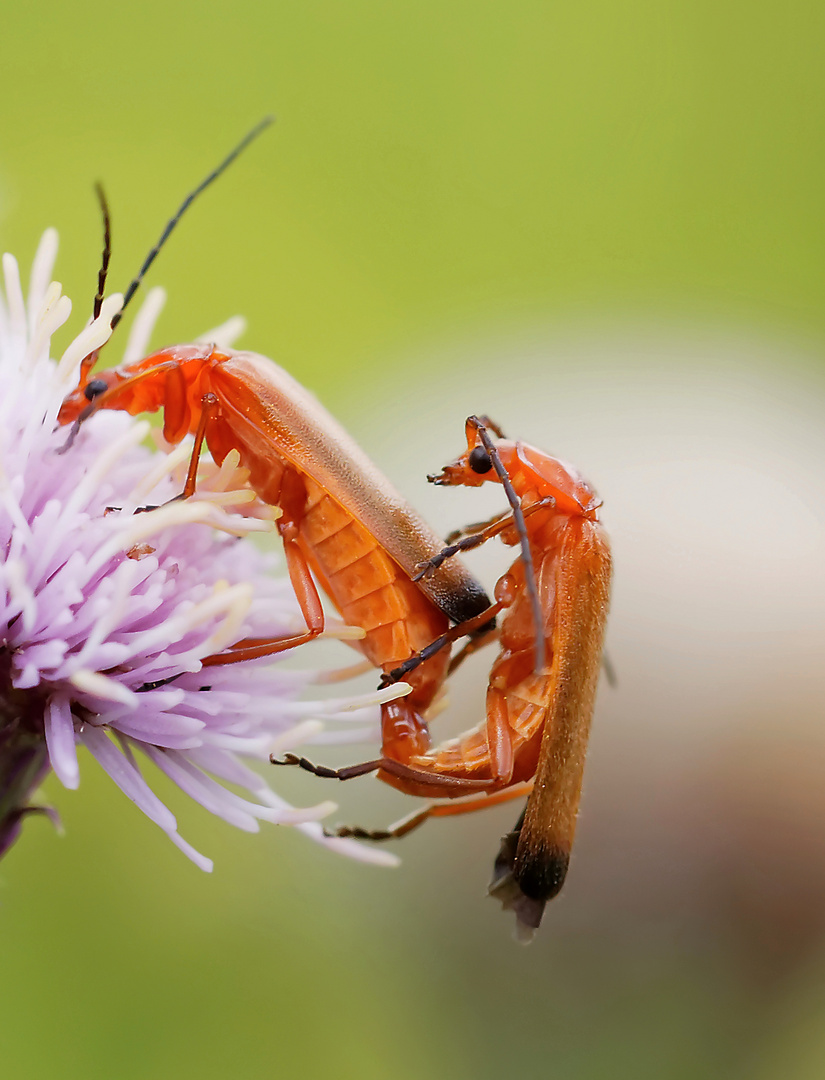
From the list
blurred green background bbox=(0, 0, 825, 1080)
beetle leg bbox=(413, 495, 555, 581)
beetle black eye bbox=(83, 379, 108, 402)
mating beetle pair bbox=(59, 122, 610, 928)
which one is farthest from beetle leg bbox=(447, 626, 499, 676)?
blurred green background bbox=(0, 0, 825, 1080)

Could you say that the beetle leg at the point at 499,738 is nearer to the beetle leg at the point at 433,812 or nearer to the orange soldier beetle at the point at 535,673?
the orange soldier beetle at the point at 535,673

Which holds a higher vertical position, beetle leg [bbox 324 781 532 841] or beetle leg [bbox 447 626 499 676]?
beetle leg [bbox 447 626 499 676]

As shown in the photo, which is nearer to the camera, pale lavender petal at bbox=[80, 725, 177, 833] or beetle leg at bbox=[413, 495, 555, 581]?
pale lavender petal at bbox=[80, 725, 177, 833]

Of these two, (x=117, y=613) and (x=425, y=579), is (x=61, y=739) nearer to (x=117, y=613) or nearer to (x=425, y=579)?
(x=117, y=613)

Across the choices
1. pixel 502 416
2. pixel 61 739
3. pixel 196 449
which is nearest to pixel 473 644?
pixel 196 449

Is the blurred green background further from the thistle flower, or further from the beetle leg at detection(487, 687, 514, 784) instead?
the thistle flower

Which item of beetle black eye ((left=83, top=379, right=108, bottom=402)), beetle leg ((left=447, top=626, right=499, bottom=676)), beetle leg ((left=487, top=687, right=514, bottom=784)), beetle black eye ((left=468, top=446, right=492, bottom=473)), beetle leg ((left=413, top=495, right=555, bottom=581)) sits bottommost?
beetle leg ((left=487, top=687, right=514, bottom=784))

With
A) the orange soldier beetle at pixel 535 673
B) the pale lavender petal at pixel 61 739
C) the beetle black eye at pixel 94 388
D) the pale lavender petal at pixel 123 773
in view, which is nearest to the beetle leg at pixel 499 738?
the orange soldier beetle at pixel 535 673
